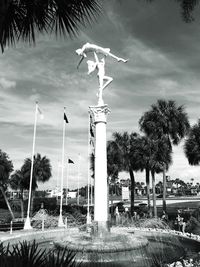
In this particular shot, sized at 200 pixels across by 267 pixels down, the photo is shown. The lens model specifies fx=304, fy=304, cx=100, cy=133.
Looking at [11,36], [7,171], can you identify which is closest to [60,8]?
[11,36]

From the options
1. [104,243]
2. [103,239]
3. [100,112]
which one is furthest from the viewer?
[100,112]

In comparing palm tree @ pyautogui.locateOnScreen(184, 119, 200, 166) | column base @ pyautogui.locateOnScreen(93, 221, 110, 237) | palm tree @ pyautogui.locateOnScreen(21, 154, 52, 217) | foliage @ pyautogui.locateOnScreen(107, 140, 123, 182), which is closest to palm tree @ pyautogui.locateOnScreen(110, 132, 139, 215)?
foliage @ pyautogui.locateOnScreen(107, 140, 123, 182)

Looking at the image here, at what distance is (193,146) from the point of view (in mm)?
35219

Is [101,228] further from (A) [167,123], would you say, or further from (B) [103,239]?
(A) [167,123]

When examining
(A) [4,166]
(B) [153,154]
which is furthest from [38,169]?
(B) [153,154]

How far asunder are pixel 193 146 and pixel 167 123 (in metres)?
4.40

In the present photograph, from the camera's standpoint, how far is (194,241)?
52.5 feet

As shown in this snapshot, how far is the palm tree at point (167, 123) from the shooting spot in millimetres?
37531

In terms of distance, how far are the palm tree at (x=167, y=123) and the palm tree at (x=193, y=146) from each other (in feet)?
6.13

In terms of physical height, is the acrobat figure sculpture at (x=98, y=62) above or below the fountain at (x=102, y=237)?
Answer: above

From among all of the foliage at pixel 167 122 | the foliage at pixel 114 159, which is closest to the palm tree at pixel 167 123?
the foliage at pixel 167 122

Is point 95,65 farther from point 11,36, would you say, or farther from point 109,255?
point 11,36

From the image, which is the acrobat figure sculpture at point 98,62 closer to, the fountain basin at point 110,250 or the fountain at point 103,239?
the fountain at point 103,239

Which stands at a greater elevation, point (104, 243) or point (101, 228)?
point (101, 228)
